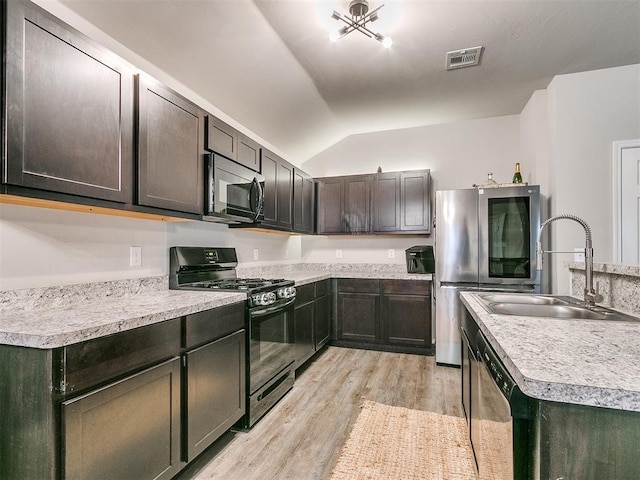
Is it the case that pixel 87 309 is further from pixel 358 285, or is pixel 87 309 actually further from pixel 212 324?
pixel 358 285

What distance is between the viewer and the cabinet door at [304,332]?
310 centimetres

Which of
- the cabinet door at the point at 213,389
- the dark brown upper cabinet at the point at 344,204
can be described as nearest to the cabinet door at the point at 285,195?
the dark brown upper cabinet at the point at 344,204

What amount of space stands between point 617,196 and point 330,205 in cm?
288

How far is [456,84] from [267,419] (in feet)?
11.0

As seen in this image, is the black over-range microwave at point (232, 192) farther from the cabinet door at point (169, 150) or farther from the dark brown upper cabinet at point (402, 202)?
the dark brown upper cabinet at point (402, 202)

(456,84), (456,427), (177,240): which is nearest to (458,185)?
(456,84)

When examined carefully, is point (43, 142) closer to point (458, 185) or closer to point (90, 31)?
point (90, 31)

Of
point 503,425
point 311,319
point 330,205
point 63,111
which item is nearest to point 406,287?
point 311,319

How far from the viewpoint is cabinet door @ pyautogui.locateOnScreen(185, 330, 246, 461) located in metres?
1.74

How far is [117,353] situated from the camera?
1.34m

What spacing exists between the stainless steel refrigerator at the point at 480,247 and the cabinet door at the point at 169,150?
2.38 meters

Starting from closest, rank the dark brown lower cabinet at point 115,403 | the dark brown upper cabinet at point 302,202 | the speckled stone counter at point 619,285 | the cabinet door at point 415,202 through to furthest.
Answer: the dark brown lower cabinet at point 115,403, the speckled stone counter at point 619,285, the dark brown upper cabinet at point 302,202, the cabinet door at point 415,202

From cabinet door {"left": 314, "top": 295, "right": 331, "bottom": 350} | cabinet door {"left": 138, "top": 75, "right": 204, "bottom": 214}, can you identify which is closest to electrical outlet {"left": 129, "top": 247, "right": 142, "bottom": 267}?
cabinet door {"left": 138, "top": 75, "right": 204, "bottom": 214}

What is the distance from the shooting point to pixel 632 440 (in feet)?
2.35
